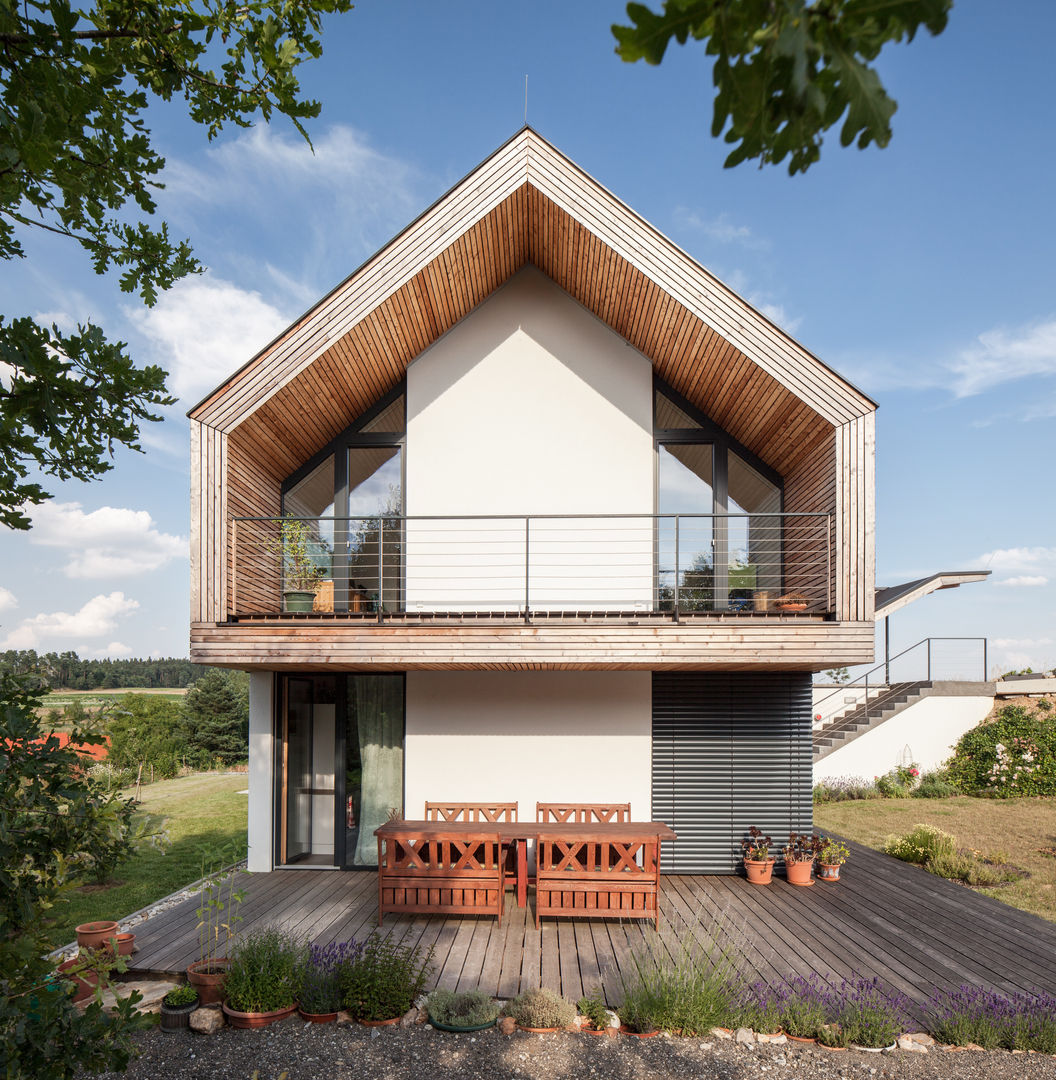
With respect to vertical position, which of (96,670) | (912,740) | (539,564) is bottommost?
(912,740)

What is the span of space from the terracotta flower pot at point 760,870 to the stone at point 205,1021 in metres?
5.50

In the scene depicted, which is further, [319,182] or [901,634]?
[901,634]

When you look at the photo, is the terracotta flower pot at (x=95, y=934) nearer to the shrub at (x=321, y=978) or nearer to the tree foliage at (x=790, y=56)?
the shrub at (x=321, y=978)

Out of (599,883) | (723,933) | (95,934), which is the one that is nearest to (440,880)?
(599,883)

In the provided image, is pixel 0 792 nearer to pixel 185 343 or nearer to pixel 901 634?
pixel 185 343

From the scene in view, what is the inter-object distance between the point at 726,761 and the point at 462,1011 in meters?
4.53

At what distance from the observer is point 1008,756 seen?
13.9 m

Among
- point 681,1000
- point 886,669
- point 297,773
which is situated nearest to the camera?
point 681,1000

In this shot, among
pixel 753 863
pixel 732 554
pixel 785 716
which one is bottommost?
pixel 753 863

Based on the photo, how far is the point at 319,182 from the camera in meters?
10.2

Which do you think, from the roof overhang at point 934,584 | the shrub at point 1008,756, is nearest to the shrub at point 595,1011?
the roof overhang at point 934,584

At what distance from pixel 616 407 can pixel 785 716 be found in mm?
4187

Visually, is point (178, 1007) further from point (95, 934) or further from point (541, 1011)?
point (541, 1011)

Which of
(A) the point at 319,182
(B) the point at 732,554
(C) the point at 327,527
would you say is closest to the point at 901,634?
(B) the point at 732,554
